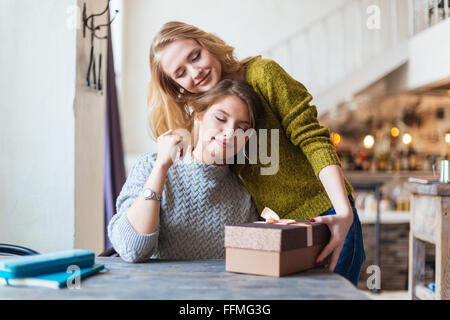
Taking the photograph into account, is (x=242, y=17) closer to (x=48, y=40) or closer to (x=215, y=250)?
(x=48, y=40)

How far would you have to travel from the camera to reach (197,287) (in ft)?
3.11

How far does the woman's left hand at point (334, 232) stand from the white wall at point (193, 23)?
18.4ft

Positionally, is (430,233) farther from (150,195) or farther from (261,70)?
(150,195)

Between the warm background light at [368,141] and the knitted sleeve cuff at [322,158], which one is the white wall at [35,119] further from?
the warm background light at [368,141]

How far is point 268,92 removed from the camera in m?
1.38

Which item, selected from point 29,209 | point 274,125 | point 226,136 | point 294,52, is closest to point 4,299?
point 226,136

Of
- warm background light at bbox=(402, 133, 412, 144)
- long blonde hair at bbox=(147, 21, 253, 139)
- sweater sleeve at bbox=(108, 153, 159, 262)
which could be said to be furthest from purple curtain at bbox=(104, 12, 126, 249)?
warm background light at bbox=(402, 133, 412, 144)

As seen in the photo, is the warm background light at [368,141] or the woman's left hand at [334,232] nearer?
the woman's left hand at [334,232]

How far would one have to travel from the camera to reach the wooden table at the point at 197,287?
89cm

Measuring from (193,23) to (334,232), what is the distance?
19.5ft

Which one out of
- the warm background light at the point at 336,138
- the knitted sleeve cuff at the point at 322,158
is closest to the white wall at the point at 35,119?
the knitted sleeve cuff at the point at 322,158

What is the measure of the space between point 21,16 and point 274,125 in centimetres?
122

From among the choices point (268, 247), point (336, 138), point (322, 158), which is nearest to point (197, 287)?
point (268, 247)
